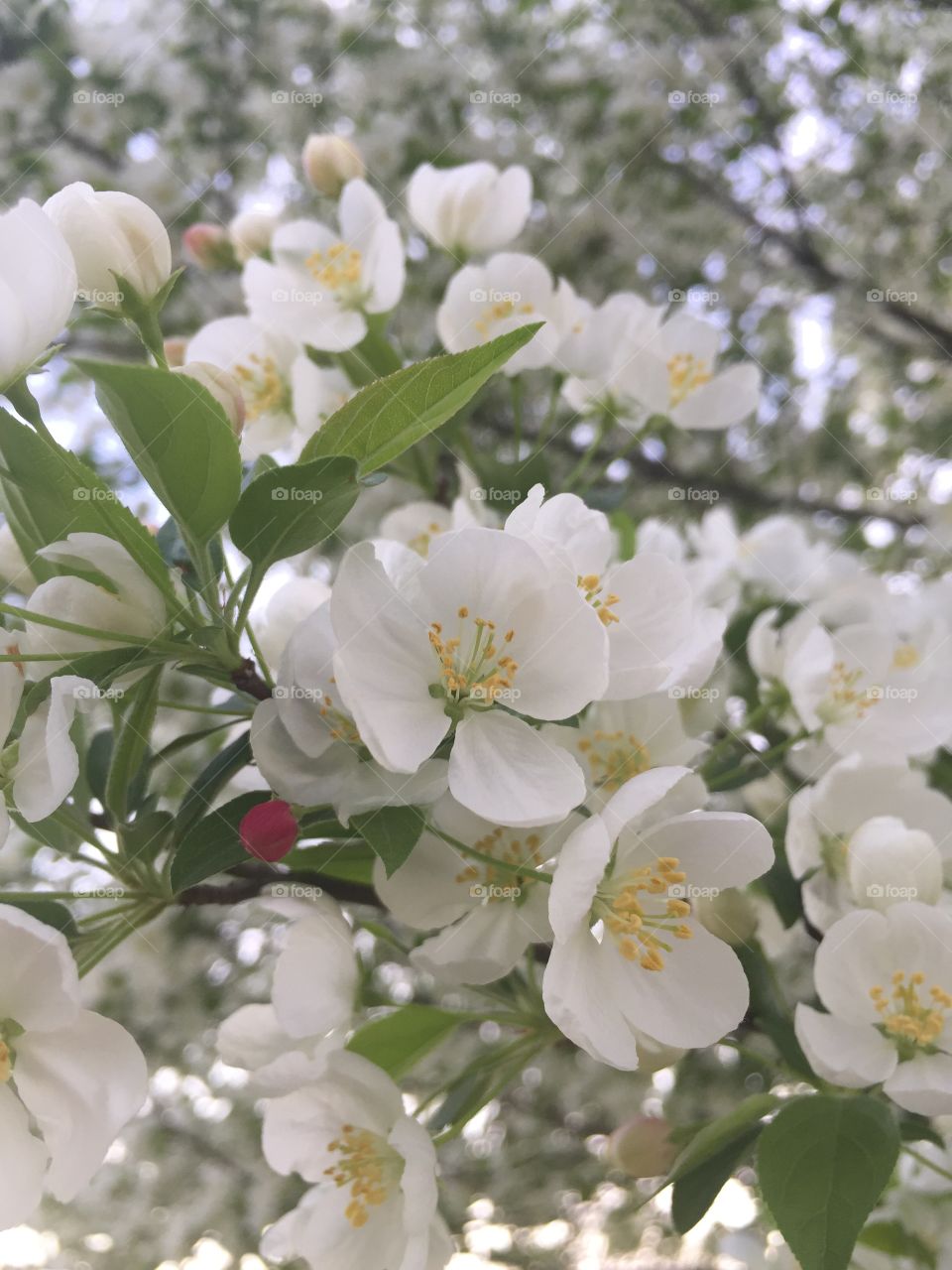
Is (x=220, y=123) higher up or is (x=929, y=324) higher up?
(x=220, y=123)

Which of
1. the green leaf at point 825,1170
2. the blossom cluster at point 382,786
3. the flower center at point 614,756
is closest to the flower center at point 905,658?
the blossom cluster at point 382,786

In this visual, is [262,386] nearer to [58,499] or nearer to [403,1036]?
[58,499]

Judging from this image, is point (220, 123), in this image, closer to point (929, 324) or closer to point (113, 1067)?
point (929, 324)

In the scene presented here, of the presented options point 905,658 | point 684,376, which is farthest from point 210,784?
point 905,658

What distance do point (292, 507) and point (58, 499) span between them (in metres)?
0.15

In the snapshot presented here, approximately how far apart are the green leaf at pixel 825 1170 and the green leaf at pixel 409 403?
0.53 meters

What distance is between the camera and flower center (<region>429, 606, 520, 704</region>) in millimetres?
678

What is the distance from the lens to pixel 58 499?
27.2 inches

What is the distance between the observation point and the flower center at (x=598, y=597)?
73cm

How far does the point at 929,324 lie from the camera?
227 cm

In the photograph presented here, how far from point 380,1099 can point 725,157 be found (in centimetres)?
219

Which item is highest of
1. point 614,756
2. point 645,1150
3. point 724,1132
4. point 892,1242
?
point 614,756

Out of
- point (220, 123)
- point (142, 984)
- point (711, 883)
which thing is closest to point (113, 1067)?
point (711, 883)

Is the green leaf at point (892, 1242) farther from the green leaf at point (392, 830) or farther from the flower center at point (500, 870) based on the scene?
the green leaf at point (392, 830)
